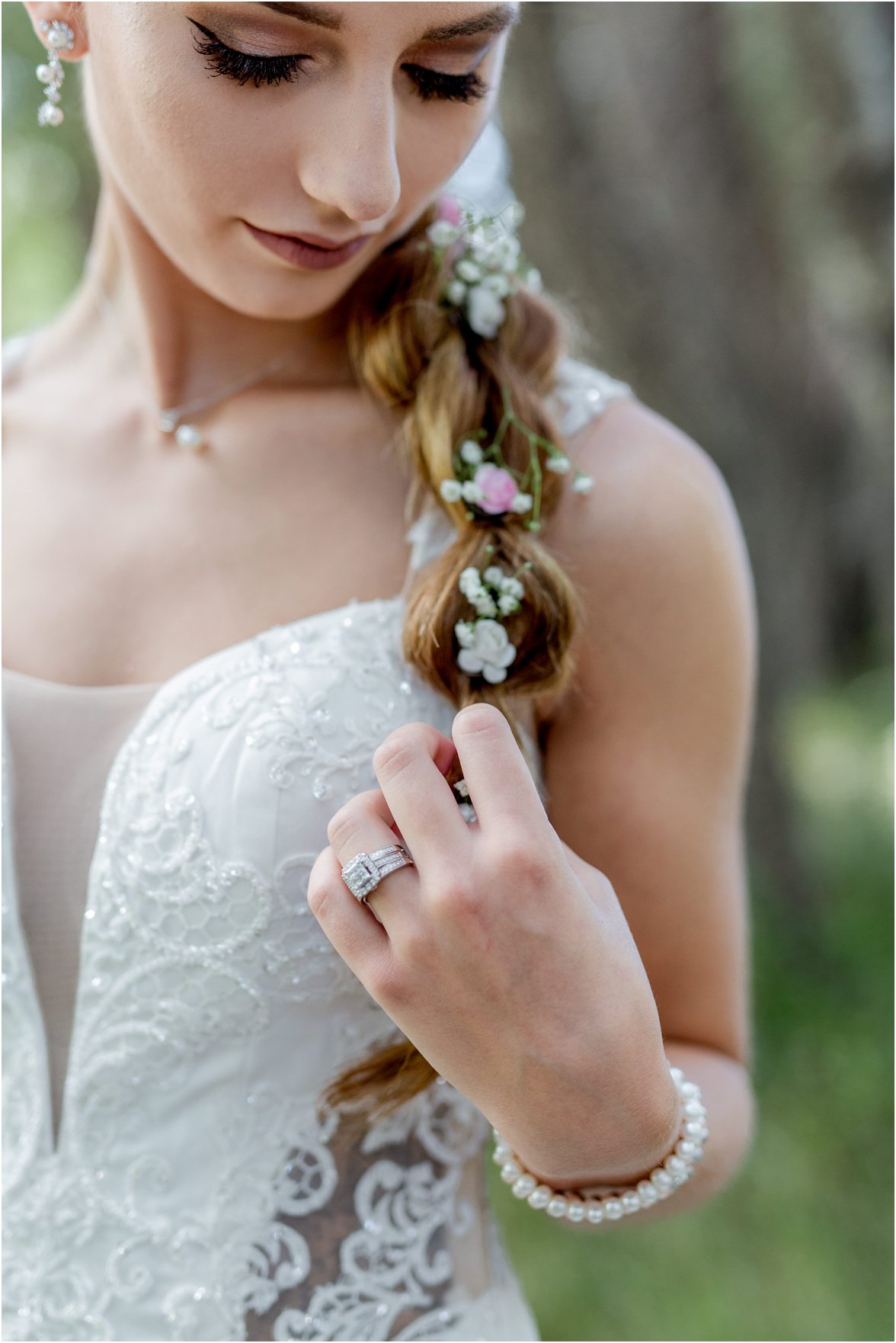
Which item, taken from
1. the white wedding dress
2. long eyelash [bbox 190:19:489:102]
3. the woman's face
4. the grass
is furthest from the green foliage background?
long eyelash [bbox 190:19:489:102]

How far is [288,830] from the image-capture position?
1.20 m

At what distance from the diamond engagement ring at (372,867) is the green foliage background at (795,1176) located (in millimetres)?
1651

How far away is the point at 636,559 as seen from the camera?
1.28 meters

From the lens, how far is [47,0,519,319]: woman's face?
103cm

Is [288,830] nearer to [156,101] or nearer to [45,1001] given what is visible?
[45,1001]

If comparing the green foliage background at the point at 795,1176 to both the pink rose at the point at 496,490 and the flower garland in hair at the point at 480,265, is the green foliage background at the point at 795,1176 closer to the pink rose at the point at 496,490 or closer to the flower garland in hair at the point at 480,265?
the flower garland in hair at the point at 480,265

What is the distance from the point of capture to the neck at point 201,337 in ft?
5.01

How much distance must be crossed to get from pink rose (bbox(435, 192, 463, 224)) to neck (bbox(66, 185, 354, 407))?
6.5 inches

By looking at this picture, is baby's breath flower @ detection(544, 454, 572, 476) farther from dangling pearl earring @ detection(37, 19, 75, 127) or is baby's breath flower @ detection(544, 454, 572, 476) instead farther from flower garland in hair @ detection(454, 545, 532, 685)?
dangling pearl earring @ detection(37, 19, 75, 127)

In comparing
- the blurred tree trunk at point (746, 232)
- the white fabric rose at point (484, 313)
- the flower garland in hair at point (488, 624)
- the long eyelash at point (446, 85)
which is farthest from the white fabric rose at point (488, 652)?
the blurred tree trunk at point (746, 232)

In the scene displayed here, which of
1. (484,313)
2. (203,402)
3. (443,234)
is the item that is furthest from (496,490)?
(203,402)

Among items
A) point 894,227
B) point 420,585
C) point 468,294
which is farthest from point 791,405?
point 420,585

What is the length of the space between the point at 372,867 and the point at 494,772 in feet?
0.43

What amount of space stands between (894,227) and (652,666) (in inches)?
85.3
